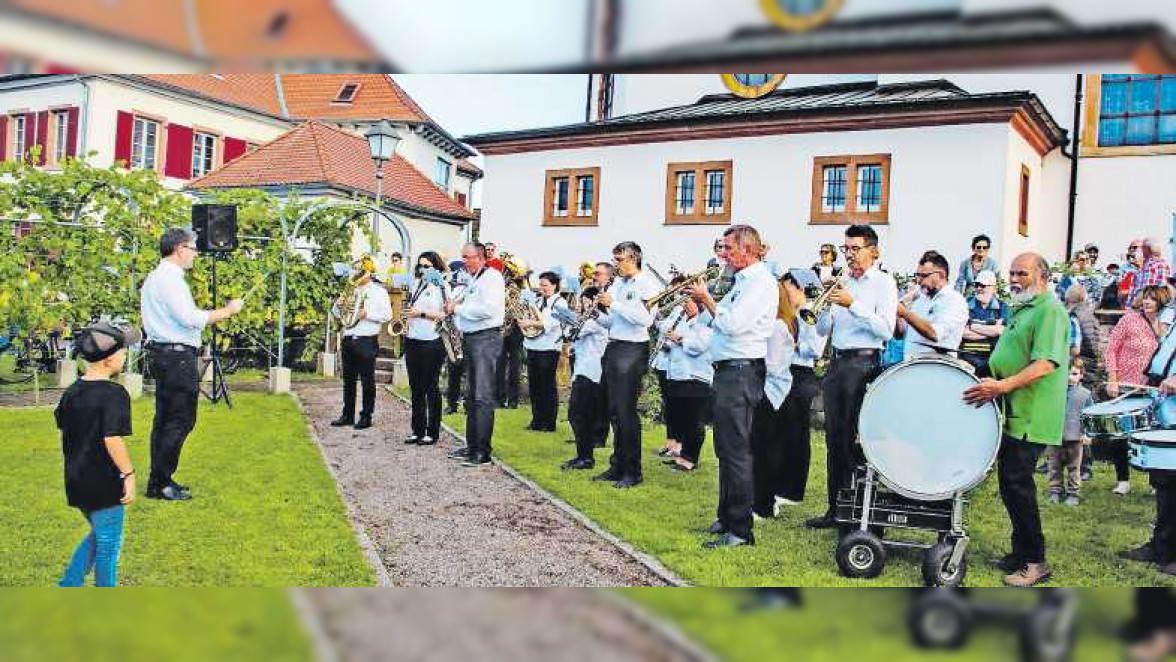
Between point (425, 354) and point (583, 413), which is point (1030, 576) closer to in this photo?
point (583, 413)

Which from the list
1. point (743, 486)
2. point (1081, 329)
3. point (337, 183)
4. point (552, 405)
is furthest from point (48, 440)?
point (1081, 329)

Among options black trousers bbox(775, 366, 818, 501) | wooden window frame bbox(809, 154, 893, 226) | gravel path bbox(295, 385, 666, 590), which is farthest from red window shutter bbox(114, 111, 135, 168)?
black trousers bbox(775, 366, 818, 501)

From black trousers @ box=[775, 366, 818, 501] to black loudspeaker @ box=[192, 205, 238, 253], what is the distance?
10.0ft

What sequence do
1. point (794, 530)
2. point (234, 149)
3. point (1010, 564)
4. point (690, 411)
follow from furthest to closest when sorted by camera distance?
point (690, 411), point (794, 530), point (1010, 564), point (234, 149)

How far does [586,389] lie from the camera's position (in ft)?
21.5

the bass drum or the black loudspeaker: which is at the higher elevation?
the black loudspeaker

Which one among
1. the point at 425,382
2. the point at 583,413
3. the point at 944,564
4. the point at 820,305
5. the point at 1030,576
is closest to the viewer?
the point at 944,564

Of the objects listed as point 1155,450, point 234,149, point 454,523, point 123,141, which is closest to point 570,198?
point 234,149

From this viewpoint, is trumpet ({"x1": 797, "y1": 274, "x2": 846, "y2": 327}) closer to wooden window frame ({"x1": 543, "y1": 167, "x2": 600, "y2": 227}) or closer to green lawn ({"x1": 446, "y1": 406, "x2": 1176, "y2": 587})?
green lawn ({"x1": 446, "y1": 406, "x2": 1176, "y2": 587})

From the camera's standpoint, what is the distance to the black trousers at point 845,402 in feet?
15.2

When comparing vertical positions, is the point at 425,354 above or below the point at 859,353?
below

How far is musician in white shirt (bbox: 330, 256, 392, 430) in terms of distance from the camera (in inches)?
264

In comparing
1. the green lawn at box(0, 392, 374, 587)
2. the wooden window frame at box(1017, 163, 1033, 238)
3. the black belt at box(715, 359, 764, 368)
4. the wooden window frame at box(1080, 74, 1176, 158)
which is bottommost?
the green lawn at box(0, 392, 374, 587)

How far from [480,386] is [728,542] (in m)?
2.38
